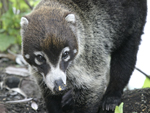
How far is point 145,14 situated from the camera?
459 cm

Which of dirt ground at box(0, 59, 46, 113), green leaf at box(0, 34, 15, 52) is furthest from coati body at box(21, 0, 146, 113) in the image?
green leaf at box(0, 34, 15, 52)

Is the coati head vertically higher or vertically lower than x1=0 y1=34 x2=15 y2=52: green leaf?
lower

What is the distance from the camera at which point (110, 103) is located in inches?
164

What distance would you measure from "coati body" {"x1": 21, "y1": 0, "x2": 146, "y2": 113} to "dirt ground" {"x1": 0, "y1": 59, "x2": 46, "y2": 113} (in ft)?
1.59

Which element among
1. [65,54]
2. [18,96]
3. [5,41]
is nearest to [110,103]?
[65,54]

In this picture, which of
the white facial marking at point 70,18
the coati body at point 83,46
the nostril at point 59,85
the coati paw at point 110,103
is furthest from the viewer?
the coati paw at point 110,103

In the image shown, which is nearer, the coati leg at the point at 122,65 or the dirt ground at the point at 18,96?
the dirt ground at the point at 18,96

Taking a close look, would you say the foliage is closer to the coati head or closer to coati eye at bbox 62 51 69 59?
the coati head

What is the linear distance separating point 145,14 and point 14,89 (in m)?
3.12

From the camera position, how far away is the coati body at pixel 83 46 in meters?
3.11

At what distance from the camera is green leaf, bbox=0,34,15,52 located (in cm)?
610

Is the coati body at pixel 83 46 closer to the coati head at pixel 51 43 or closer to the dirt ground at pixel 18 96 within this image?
the coati head at pixel 51 43

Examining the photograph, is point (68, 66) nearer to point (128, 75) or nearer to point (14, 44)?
point (128, 75)

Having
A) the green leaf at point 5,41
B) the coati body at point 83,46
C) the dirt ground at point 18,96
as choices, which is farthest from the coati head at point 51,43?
the green leaf at point 5,41
